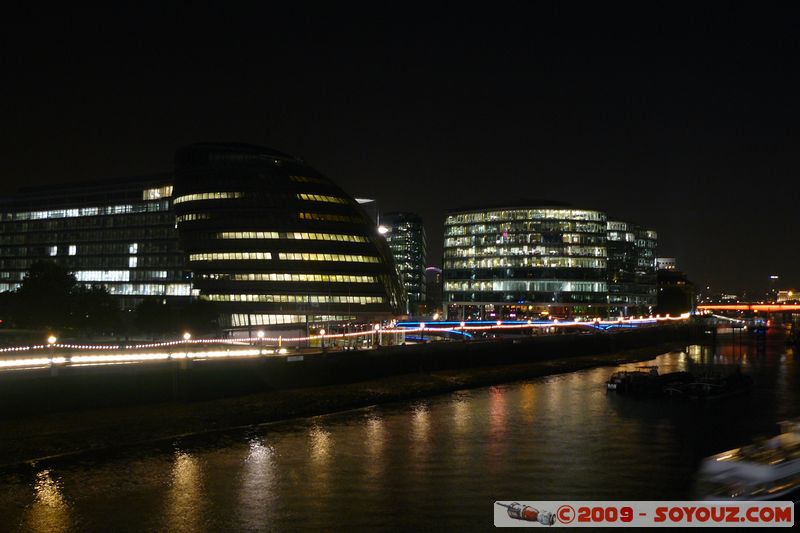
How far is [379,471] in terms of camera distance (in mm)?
33531

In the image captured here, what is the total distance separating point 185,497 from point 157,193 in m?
137

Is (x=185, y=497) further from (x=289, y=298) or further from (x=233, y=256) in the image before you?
(x=233, y=256)

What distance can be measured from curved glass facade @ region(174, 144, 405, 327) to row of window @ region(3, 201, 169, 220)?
823 inches

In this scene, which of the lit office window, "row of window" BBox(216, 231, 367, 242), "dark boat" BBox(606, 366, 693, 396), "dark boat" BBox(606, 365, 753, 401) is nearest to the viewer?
"dark boat" BBox(606, 365, 753, 401)

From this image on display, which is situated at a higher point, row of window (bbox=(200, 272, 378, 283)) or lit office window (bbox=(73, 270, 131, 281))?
lit office window (bbox=(73, 270, 131, 281))

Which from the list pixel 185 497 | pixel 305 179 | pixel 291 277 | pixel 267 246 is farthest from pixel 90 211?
pixel 185 497

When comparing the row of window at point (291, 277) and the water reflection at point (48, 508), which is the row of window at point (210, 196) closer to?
the row of window at point (291, 277)

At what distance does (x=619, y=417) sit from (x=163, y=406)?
1130 inches

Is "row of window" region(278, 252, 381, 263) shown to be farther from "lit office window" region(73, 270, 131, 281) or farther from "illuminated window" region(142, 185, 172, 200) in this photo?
"lit office window" region(73, 270, 131, 281)

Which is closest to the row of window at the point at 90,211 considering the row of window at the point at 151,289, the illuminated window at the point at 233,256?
the row of window at the point at 151,289

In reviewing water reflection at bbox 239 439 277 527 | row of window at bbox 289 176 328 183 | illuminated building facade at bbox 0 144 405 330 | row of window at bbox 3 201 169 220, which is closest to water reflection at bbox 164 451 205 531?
water reflection at bbox 239 439 277 527

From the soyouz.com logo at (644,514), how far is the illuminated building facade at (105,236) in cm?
12917

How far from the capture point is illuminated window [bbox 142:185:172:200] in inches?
6192

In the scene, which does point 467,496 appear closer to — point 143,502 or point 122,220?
point 143,502
